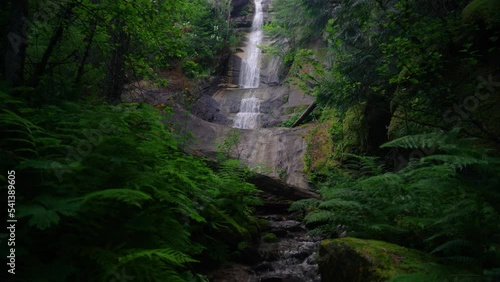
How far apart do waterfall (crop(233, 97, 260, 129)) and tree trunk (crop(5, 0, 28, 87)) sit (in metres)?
17.5

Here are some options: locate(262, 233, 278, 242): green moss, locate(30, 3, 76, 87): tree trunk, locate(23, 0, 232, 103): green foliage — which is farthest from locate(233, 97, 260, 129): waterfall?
locate(30, 3, 76, 87): tree trunk

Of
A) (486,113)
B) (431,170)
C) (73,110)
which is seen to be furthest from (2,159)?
(486,113)

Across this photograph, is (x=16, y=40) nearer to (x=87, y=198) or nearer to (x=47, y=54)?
(x=47, y=54)

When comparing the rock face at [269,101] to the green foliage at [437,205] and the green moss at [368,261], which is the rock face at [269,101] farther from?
the green moss at [368,261]

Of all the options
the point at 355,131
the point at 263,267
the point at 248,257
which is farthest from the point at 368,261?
the point at 355,131

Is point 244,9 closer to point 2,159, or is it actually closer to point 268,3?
point 268,3

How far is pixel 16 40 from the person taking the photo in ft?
10.9

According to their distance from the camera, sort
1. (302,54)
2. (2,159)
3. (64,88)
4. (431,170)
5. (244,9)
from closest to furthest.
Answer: (2,159) → (431,170) → (64,88) → (302,54) → (244,9)

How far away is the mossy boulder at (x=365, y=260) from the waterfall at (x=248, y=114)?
56.4ft

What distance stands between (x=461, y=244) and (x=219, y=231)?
3481mm

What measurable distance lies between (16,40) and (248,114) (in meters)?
18.9

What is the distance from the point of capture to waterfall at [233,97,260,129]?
2112 cm

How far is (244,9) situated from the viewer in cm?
3266

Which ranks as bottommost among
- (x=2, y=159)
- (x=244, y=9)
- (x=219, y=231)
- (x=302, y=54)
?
(x=219, y=231)
